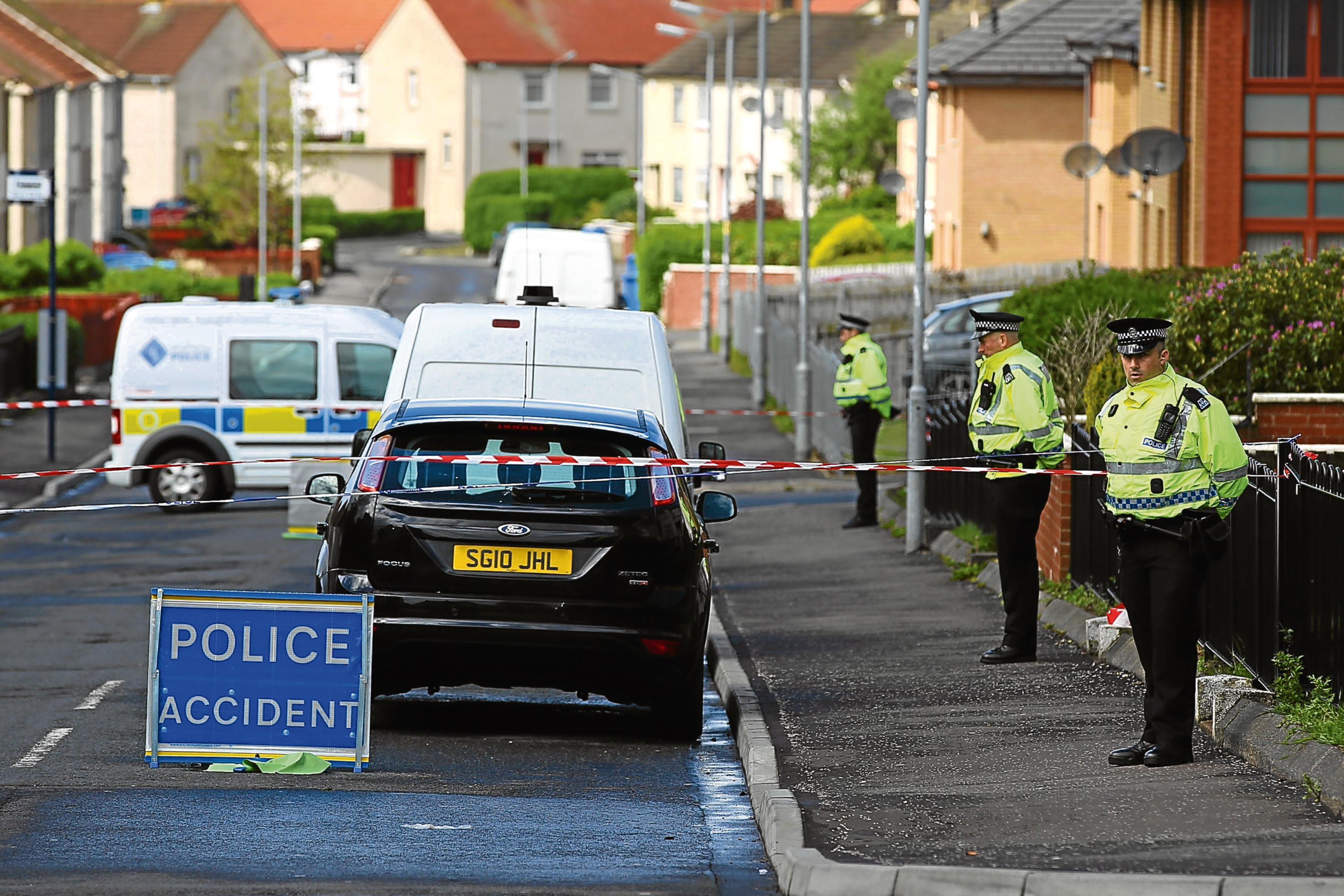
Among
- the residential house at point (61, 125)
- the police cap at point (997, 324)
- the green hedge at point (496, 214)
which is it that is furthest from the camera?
the green hedge at point (496, 214)

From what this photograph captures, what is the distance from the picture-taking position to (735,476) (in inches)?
947

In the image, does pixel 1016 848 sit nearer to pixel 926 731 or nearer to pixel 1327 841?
pixel 1327 841

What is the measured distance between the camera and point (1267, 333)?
16359mm

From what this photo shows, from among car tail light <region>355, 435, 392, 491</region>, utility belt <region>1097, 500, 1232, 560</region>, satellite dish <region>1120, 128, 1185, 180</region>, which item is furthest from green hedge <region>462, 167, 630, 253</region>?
utility belt <region>1097, 500, 1232, 560</region>

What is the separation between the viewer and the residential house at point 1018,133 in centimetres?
4503

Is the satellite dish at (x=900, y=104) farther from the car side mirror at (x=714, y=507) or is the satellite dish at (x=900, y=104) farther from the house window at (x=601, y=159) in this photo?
the house window at (x=601, y=159)

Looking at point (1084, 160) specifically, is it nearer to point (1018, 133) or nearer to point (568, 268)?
point (568, 268)

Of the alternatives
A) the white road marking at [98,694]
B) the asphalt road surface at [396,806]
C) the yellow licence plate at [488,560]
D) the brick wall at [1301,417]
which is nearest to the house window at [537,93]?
the brick wall at [1301,417]

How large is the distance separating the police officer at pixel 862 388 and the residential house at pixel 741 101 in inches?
2231

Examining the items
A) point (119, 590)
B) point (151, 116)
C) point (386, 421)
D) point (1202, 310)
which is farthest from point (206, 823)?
point (151, 116)

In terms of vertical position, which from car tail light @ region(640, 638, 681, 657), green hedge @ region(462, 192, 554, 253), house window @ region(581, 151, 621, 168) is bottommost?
car tail light @ region(640, 638, 681, 657)

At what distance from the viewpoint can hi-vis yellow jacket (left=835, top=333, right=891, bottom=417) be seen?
18078mm

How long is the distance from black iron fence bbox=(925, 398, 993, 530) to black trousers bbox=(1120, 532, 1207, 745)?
7296mm

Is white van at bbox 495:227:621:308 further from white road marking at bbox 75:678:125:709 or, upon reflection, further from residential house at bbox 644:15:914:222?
residential house at bbox 644:15:914:222
